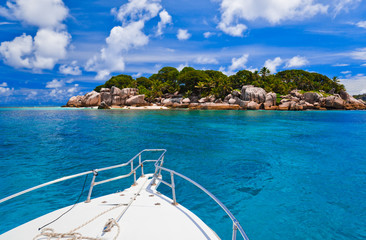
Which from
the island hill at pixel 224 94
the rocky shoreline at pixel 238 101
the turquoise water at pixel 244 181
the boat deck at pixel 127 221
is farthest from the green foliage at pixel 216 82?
the boat deck at pixel 127 221

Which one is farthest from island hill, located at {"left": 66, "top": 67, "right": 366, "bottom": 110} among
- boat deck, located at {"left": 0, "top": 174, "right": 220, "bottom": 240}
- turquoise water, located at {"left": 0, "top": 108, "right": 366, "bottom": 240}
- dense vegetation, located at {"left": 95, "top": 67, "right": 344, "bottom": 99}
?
boat deck, located at {"left": 0, "top": 174, "right": 220, "bottom": 240}

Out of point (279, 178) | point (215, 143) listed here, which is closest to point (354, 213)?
point (279, 178)

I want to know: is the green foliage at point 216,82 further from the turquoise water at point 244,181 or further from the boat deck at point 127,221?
the boat deck at point 127,221

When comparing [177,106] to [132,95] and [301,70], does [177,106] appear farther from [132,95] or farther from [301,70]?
[301,70]

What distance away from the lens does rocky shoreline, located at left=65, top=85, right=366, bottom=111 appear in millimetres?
65625

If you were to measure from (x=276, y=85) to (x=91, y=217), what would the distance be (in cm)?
8789

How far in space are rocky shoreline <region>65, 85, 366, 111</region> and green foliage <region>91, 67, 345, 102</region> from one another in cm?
317

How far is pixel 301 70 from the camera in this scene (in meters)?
100

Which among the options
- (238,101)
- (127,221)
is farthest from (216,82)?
(127,221)

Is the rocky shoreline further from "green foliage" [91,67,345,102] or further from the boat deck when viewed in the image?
the boat deck

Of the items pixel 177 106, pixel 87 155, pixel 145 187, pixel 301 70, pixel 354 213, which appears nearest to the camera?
pixel 145 187

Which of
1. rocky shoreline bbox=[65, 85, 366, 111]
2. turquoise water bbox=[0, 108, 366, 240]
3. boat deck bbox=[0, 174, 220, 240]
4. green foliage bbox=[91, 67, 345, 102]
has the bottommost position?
turquoise water bbox=[0, 108, 366, 240]

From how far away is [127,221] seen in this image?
12.0ft

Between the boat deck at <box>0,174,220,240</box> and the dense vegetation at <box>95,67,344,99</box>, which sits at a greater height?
the dense vegetation at <box>95,67,344,99</box>
